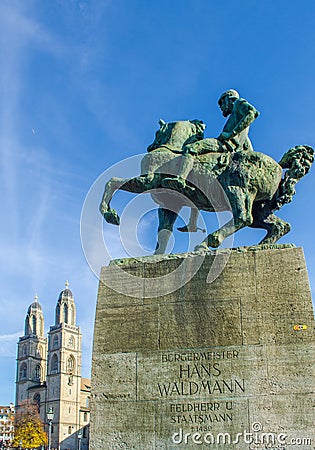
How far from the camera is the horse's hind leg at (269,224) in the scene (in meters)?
10.2

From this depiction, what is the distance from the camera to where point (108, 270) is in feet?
33.2

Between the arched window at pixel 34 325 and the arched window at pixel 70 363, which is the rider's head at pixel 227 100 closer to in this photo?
the arched window at pixel 70 363

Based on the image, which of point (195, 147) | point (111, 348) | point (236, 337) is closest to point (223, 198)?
point (195, 147)

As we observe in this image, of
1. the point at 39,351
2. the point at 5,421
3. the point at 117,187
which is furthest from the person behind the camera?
the point at 5,421

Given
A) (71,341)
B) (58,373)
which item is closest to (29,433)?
(58,373)

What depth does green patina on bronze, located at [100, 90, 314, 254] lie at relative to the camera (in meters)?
10.1

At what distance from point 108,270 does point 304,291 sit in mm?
3377

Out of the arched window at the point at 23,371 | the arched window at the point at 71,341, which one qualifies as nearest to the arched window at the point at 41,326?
the arched window at the point at 23,371

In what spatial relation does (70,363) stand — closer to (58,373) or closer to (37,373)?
(58,373)

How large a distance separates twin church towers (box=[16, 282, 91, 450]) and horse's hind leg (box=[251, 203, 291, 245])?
123m

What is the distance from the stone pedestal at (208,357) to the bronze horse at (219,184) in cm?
89

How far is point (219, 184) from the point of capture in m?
10.3

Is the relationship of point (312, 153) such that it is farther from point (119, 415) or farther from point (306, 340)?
point (119, 415)

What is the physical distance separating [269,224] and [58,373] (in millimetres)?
136601
